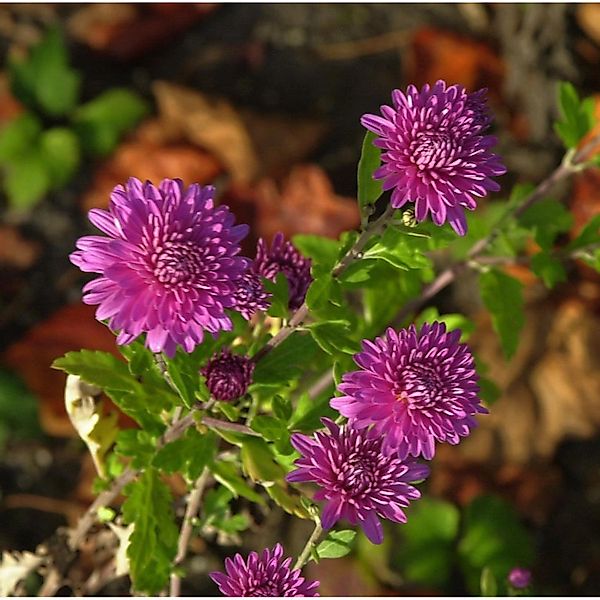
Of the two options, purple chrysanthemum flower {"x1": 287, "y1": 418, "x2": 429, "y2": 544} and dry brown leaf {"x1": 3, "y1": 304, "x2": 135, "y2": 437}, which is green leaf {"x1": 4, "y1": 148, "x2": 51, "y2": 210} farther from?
purple chrysanthemum flower {"x1": 287, "y1": 418, "x2": 429, "y2": 544}

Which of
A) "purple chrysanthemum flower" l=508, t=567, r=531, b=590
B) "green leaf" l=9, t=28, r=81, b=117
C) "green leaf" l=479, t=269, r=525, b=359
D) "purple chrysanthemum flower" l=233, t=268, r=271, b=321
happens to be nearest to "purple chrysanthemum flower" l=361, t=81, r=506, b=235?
"purple chrysanthemum flower" l=233, t=268, r=271, b=321

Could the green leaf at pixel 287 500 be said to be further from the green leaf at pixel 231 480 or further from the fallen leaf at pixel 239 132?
→ the fallen leaf at pixel 239 132

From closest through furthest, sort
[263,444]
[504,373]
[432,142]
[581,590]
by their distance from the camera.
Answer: [432,142]
[263,444]
[581,590]
[504,373]

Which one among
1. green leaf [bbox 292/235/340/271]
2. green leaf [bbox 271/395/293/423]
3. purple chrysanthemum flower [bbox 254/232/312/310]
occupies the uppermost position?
green leaf [bbox 292/235/340/271]

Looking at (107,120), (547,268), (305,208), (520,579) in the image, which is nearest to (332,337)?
(547,268)

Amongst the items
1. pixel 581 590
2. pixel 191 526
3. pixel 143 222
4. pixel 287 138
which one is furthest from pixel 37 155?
pixel 581 590

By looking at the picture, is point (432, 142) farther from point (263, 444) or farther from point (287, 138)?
point (287, 138)

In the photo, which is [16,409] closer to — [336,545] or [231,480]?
[231,480]
